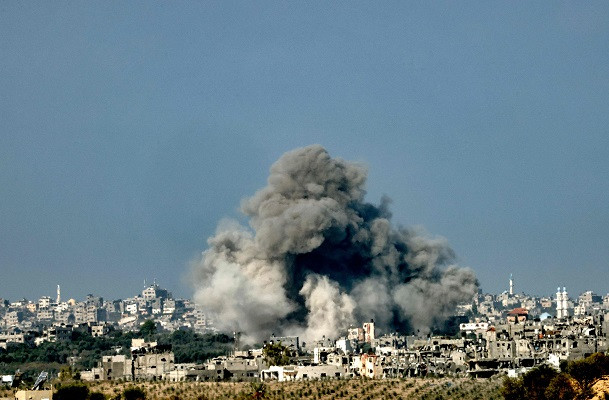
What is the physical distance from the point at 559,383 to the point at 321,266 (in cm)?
4630

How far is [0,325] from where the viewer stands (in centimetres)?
18150

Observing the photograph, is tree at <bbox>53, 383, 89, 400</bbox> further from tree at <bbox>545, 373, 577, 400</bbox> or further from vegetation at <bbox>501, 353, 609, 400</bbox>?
tree at <bbox>545, 373, 577, 400</bbox>

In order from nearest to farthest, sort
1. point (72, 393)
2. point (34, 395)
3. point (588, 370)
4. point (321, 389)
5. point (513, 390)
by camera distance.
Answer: point (513, 390)
point (34, 395)
point (588, 370)
point (72, 393)
point (321, 389)

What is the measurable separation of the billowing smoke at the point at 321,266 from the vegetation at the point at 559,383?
3678 centimetres

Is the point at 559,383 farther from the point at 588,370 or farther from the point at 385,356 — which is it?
the point at 385,356

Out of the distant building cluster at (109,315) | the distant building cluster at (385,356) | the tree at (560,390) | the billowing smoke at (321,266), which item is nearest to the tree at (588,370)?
the tree at (560,390)

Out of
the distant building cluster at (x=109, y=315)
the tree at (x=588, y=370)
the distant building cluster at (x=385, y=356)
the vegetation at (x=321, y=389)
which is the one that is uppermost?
the distant building cluster at (x=109, y=315)

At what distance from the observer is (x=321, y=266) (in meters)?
95.4

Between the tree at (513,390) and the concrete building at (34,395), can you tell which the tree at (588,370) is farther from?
the concrete building at (34,395)

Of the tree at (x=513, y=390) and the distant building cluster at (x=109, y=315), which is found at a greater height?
the distant building cluster at (x=109, y=315)

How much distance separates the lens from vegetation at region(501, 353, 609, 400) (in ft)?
161

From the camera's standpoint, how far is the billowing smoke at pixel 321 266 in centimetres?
9131

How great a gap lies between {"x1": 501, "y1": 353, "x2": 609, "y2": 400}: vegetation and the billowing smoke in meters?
36.8

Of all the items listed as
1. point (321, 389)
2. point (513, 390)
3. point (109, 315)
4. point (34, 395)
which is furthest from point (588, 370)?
point (109, 315)
